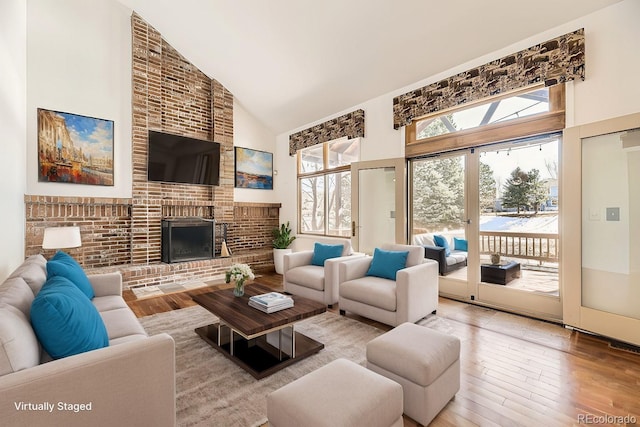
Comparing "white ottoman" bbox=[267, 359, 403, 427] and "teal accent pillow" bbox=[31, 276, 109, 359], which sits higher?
"teal accent pillow" bbox=[31, 276, 109, 359]

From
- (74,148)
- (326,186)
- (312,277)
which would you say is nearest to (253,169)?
(326,186)

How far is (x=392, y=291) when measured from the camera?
304 cm

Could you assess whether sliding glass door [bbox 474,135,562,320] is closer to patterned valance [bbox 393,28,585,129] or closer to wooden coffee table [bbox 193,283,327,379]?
patterned valance [bbox 393,28,585,129]

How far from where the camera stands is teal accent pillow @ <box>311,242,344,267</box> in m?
4.16

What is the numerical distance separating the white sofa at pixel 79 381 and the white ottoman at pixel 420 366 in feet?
4.03

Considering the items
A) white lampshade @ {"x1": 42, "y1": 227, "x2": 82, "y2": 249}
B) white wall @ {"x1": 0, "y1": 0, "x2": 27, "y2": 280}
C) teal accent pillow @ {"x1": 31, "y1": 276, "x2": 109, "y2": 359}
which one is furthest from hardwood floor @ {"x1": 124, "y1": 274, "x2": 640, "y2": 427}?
white wall @ {"x1": 0, "y1": 0, "x2": 27, "y2": 280}

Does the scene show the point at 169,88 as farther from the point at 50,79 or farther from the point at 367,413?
the point at 367,413

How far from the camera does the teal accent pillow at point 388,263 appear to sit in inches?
134

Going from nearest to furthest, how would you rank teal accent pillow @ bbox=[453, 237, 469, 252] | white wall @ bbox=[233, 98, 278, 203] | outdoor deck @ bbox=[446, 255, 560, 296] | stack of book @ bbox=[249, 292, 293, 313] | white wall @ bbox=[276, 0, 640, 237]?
stack of book @ bbox=[249, 292, 293, 313], white wall @ bbox=[276, 0, 640, 237], outdoor deck @ bbox=[446, 255, 560, 296], teal accent pillow @ bbox=[453, 237, 469, 252], white wall @ bbox=[233, 98, 278, 203]

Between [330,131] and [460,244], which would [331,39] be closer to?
[330,131]

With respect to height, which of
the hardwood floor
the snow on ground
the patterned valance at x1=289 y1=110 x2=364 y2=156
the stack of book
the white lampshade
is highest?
the patterned valance at x1=289 y1=110 x2=364 y2=156

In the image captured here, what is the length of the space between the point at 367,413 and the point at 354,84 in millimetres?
4534

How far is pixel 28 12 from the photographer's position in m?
4.11

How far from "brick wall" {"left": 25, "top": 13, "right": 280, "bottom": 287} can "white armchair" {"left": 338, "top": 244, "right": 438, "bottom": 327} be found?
304 cm
